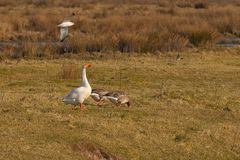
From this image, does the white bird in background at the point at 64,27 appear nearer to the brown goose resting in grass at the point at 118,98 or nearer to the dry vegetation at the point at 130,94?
the dry vegetation at the point at 130,94

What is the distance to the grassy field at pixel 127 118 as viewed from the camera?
12359 mm

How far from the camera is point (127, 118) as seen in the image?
14.3m

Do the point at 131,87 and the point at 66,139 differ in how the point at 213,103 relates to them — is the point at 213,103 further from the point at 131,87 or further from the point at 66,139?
the point at 66,139

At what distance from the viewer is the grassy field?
12359mm

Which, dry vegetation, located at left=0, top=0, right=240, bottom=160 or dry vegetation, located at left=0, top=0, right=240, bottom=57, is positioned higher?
dry vegetation, located at left=0, top=0, right=240, bottom=160

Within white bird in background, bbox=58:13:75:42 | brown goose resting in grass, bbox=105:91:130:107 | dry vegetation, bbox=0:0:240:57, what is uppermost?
brown goose resting in grass, bbox=105:91:130:107

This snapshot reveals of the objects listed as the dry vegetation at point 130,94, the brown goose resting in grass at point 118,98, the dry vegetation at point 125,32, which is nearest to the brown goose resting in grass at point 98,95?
the brown goose resting in grass at point 118,98

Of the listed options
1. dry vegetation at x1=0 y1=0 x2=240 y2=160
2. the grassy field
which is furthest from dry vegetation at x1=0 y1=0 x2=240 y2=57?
the grassy field

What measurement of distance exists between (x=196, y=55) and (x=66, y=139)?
52.6 feet

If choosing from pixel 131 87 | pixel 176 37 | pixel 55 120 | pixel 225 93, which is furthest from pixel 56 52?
pixel 55 120

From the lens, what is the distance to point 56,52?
1115 inches

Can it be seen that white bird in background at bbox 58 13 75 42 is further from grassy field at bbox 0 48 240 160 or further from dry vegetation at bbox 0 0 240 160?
grassy field at bbox 0 48 240 160

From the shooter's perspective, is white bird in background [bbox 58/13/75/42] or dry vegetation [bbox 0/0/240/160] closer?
dry vegetation [bbox 0/0/240/160]

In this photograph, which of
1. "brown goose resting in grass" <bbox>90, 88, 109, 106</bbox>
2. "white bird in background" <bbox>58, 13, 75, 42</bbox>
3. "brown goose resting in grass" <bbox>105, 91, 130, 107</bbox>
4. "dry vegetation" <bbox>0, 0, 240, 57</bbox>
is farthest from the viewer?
"dry vegetation" <bbox>0, 0, 240, 57</bbox>
